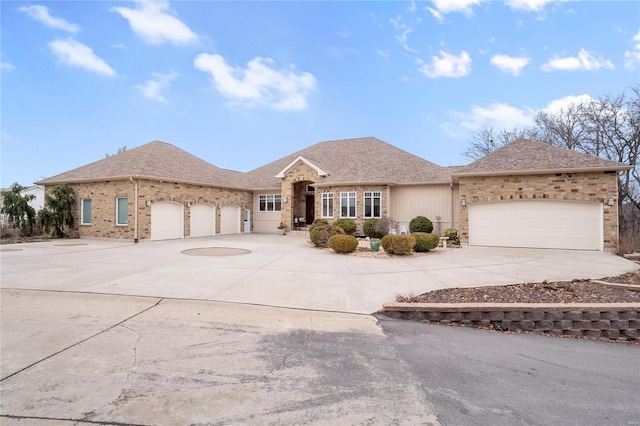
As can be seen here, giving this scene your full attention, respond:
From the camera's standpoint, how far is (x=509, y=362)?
3.75 meters

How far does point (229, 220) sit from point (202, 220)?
2.50 meters

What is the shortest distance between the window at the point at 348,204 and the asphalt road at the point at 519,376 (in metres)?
14.0

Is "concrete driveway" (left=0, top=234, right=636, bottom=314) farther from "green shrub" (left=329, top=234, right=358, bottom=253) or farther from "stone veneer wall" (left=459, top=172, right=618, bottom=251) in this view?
"stone veneer wall" (left=459, top=172, right=618, bottom=251)

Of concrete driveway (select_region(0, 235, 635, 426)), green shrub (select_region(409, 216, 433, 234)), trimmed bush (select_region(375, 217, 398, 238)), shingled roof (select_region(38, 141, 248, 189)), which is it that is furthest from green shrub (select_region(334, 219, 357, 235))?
concrete driveway (select_region(0, 235, 635, 426))

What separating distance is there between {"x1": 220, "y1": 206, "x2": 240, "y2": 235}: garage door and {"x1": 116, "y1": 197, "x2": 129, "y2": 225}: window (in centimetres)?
591

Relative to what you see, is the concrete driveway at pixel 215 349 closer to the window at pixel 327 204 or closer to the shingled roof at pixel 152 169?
the shingled roof at pixel 152 169

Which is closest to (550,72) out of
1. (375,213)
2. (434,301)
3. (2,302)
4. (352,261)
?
(375,213)

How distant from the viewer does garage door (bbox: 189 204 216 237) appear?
19172mm

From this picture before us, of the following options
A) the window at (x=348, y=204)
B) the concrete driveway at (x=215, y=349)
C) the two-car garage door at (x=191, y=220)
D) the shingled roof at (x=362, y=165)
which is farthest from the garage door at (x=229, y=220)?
the concrete driveway at (x=215, y=349)

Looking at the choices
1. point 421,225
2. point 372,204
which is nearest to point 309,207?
point 372,204

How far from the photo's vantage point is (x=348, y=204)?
18969mm

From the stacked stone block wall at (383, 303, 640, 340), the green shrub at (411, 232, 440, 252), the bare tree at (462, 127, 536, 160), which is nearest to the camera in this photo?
the stacked stone block wall at (383, 303, 640, 340)

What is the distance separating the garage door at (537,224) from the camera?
13016 mm

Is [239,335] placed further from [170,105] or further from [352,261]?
[170,105]
